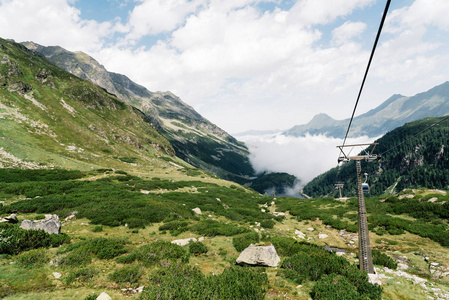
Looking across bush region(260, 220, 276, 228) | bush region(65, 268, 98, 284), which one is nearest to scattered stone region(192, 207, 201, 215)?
bush region(260, 220, 276, 228)

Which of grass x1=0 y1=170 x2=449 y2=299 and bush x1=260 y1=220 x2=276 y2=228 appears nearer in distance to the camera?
grass x1=0 y1=170 x2=449 y2=299

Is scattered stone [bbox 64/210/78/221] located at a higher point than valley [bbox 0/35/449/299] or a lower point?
higher

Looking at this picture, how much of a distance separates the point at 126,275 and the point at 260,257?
9.76 meters

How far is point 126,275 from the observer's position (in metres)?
12.2

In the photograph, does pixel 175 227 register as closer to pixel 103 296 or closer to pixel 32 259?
pixel 32 259

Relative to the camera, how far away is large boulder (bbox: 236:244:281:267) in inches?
632

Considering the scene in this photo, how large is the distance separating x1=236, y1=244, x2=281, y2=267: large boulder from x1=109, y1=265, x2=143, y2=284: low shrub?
25.3 feet

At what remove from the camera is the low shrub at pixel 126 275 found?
39.1 feet

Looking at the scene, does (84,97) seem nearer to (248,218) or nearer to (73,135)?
(73,135)

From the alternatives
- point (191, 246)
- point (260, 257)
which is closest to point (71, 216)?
point (191, 246)

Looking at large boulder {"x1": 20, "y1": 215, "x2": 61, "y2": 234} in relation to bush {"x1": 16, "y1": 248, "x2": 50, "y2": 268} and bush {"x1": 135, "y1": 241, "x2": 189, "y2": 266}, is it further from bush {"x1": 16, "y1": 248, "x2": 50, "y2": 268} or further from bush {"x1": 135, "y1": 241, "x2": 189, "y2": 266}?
bush {"x1": 135, "y1": 241, "x2": 189, "y2": 266}

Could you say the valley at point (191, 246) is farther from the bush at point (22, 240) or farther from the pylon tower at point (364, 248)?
the pylon tower at point (364, 248)

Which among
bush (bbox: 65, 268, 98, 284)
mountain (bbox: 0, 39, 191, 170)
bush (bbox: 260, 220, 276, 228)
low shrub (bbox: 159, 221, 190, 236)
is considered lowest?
bush (bbox: 260, 220, 276, 228)

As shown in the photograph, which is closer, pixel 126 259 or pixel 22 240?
pixel 22 240
